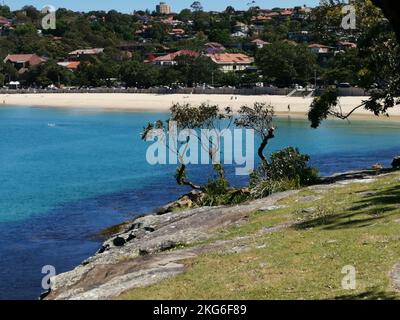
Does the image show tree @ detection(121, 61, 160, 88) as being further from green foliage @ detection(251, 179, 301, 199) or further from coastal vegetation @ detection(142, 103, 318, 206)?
green foliage @ detection(251, 179, 301, 199)

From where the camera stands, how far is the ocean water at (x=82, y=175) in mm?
28059

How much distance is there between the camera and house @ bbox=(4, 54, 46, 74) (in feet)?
564

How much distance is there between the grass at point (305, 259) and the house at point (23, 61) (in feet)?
517

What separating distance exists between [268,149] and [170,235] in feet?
147


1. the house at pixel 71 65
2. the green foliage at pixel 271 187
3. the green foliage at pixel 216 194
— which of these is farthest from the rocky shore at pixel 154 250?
the house at pixel 71 65

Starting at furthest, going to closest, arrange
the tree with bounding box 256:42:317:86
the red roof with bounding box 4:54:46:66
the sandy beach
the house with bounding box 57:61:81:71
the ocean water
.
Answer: the red roof with bounding box 4:54:46:66 < the house with bounding box 57:61:81:71 < the tree with bounding box 256:42:317:86 < the sandy beach < the ocean water

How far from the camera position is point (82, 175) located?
5416 cm

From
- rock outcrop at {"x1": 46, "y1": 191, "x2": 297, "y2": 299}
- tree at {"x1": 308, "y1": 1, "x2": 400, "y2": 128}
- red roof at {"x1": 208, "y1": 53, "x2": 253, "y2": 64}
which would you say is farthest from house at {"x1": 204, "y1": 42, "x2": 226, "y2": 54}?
rock outcrop at {"x1": 46, "y1": 191, "x2": 297, "y2": 299}

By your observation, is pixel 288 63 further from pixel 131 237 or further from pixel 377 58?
pixel 131 237

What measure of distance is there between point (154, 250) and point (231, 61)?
146729 millimetres

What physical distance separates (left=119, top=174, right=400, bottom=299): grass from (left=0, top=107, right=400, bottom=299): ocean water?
7.98 m

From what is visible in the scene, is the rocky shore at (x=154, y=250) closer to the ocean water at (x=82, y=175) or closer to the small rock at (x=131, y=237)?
the small rock at (x=131, y=237)

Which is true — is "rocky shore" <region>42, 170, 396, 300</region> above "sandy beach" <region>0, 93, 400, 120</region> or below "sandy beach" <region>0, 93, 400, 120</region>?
below
